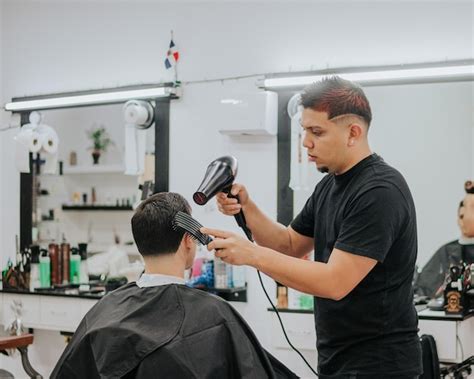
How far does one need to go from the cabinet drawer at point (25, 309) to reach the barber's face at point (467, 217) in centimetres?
269

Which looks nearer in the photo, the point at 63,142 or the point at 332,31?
the point at 332,31

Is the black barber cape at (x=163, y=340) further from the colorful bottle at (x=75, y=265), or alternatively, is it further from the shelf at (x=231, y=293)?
the colorful bottle at (x=75, y=265)

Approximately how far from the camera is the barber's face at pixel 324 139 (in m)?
2.02

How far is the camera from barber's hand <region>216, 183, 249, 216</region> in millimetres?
2305

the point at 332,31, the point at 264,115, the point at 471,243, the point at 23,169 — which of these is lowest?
the point at 471,243

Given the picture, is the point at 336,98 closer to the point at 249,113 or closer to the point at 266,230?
the point at 266,230

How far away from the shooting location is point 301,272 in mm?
1888

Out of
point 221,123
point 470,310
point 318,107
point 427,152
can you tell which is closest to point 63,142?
point 221,123

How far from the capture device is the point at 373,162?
204 centimetres

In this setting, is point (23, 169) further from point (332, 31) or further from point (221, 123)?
point (332, 31)

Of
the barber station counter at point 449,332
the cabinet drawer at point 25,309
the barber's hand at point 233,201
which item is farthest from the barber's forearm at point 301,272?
the cabinet drawer at point 25,309

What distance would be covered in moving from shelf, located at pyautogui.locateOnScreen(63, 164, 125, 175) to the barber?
114 inches

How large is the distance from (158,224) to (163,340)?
1.15 ft

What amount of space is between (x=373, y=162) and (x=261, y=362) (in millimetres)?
719
